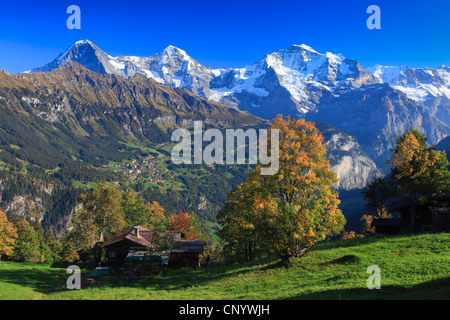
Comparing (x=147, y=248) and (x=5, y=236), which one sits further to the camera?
(x=5, y=236)

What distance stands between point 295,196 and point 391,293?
1478 centimetres

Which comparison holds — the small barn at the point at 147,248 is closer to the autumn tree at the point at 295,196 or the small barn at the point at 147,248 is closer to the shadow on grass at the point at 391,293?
the autumn tree at the point at 295,196

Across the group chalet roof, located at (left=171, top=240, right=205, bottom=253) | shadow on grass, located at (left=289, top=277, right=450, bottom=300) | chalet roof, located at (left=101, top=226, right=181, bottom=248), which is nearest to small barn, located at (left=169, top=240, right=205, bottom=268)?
chalet roof, located at (left=171, top=240, right=205, bottom=253)

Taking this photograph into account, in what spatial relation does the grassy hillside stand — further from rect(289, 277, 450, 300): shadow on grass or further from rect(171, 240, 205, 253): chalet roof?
rect(171, 240, 205, 253): chalet roof

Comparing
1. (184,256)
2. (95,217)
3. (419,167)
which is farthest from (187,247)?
(419,167)

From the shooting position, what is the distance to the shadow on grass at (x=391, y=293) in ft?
54.9

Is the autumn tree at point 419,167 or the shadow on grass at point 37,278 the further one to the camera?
the autumn tree at point 419,167

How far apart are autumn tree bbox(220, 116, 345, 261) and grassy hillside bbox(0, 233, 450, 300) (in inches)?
→ 129

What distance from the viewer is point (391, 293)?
18.4m

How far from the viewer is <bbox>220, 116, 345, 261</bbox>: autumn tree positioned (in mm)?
29891

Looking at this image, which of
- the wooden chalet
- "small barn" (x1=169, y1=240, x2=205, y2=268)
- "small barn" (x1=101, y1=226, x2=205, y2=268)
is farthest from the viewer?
"small barn" (x1=101, y1=226, x2=205, y2=268)

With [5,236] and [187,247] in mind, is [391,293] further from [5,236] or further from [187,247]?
[5,236]

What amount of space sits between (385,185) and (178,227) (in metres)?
55.7

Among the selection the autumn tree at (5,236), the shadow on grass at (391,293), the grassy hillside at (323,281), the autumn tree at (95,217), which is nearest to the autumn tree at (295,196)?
the grassy hillside at (323,281)
